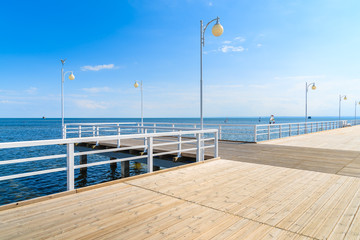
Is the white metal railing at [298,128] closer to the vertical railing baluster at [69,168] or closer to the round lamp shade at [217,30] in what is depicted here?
A: the round lamp shade at [217,30]

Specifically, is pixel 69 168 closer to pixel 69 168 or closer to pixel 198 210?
pixel 69 168

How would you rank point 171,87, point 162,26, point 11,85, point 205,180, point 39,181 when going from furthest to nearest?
point 11,85 < point 171,87 < point 162,26 < point 39,181 < point 205,180

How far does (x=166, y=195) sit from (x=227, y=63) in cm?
2180

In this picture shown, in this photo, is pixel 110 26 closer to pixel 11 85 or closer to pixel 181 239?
pixel 181 239

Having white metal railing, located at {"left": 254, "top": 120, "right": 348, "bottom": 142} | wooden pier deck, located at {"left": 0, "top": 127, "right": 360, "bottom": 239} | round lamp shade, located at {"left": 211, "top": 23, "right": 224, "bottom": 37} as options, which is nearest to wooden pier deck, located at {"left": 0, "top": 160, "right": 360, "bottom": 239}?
wooden pier deck, located at {"left": 0, "top": 127, "right": 360, "bottom": 239}

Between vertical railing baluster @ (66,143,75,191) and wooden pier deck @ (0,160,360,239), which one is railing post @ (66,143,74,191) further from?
wooden pier deck @ (0,160,360,239)

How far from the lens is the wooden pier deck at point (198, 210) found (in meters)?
2.61

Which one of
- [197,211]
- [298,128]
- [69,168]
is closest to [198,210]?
[197,211]

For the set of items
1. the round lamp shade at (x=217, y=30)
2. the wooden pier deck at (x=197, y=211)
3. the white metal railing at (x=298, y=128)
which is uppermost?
the round lamp shade at (x=217, y=30)

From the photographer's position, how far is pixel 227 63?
934 inches

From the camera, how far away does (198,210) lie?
3273mm

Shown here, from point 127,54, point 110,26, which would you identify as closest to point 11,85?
point 127,54

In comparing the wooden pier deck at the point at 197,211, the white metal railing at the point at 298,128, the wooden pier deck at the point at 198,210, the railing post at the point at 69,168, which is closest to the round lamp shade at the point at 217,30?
the wooden pier deck at the point at 198,210

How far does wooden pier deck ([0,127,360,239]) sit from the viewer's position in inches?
103
